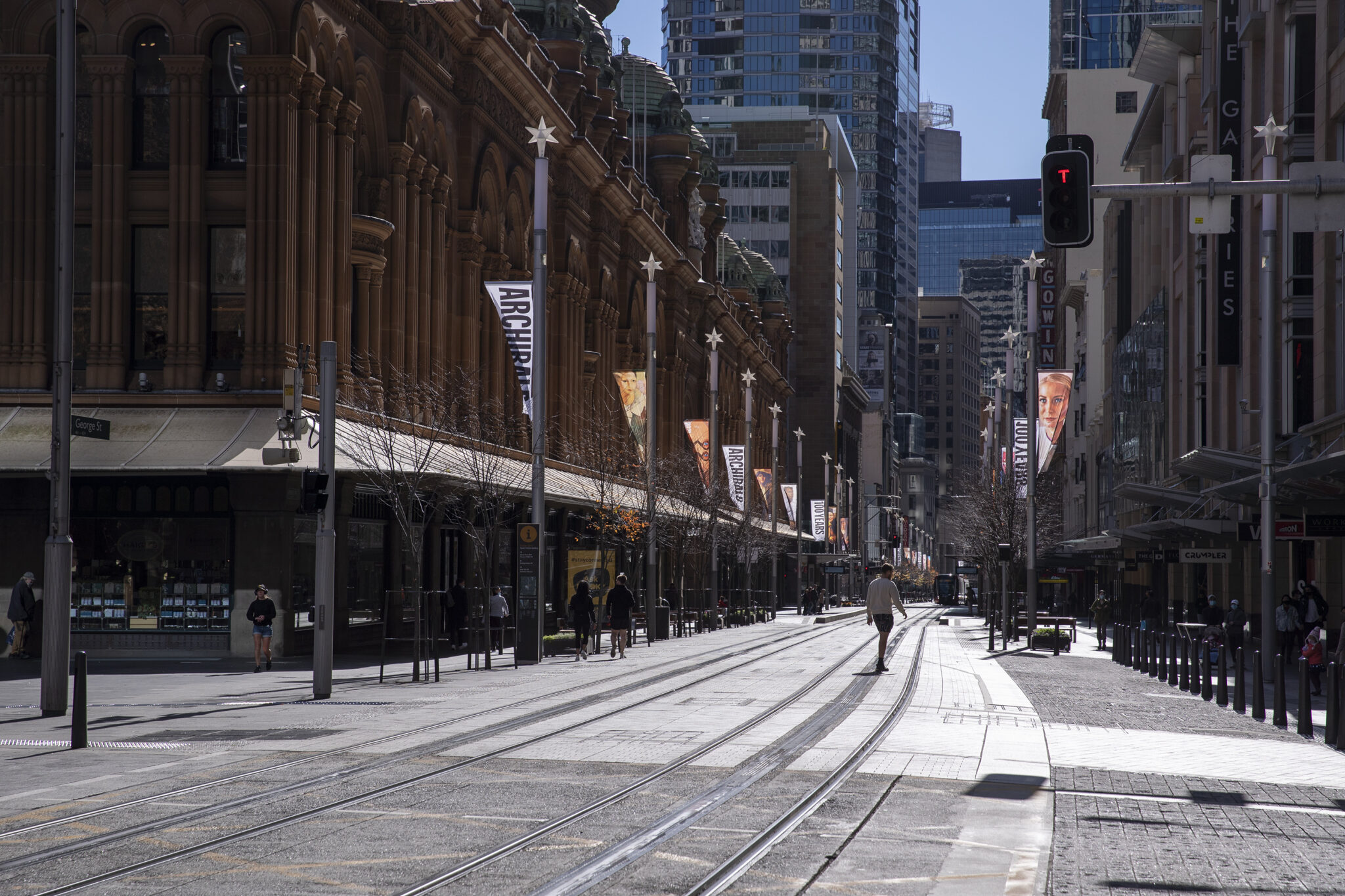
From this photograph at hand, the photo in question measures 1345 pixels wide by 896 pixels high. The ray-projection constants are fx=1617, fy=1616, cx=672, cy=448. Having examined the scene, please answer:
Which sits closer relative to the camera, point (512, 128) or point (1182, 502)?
point (1182, 502)

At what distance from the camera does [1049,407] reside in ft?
166

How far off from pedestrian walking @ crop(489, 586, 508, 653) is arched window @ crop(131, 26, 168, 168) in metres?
11.6

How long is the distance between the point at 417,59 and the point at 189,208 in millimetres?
9104

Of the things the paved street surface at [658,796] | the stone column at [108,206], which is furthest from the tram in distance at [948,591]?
the paved street surface at [658,796]

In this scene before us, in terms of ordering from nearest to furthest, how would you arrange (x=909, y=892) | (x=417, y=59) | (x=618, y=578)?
(x=909, y=892)
(x=618, y=578)
(x=417, y=59)

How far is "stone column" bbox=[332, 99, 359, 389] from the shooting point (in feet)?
117

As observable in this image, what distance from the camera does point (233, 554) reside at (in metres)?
32.1

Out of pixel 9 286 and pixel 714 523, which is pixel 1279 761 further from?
pixel 714 523

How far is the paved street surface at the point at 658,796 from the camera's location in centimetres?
962

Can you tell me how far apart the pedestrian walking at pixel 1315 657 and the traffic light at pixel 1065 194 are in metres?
10.2

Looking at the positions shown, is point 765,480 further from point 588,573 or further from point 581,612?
point 581,612

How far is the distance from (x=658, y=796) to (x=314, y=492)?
10662mm

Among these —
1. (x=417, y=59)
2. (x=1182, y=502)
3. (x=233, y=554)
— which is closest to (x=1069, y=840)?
(x=233, y=554)

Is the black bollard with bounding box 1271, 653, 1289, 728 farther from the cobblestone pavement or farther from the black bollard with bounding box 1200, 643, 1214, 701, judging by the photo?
the black bollard with bounding box 1200, 643, 1214, 701
